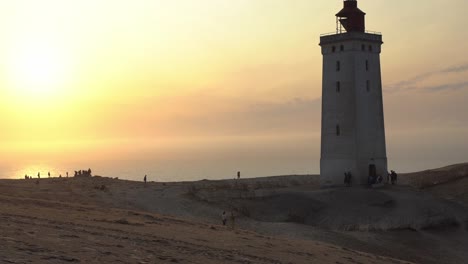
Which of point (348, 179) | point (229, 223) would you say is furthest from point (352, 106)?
point (229, 223)

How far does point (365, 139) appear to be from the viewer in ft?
165

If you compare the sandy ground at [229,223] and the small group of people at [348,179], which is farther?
the small group of people at [348,179]

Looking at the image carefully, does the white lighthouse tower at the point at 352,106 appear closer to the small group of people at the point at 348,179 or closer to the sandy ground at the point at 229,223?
the small group of people at the point at 348,179

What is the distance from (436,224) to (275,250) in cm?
2355

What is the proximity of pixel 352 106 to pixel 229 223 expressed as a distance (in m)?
20.1

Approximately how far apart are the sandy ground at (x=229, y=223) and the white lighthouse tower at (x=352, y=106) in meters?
4.19

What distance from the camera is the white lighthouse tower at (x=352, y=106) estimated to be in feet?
164

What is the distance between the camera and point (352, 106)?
4981cm

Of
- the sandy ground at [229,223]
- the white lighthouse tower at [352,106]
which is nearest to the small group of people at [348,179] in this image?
the white lighthouse tower at [352,106]

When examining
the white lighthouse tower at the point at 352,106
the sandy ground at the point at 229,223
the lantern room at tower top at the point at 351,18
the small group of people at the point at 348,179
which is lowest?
the sandy ground at the point at 229,223

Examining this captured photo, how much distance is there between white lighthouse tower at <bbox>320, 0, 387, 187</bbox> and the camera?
49.8 meters

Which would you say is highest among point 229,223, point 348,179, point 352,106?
point 352,106

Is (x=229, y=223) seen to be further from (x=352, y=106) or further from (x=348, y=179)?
(x=352, y=106)

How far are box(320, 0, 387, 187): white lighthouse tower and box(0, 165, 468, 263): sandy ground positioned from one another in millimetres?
4190
